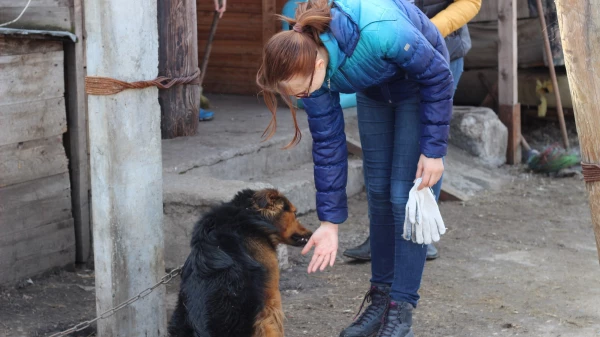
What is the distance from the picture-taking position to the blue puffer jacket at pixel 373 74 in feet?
9.36

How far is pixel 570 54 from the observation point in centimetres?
274

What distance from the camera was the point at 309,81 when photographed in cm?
283

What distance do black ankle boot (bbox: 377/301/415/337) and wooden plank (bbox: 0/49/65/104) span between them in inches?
89.8

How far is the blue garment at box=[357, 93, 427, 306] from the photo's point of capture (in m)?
3.33

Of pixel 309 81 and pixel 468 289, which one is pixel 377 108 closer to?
pixel 309 81

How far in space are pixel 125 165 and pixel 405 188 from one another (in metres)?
1.15

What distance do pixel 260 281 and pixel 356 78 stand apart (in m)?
0.92

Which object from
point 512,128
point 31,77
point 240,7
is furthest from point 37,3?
point 512,128

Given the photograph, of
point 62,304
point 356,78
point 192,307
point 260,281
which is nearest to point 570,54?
point 356,78

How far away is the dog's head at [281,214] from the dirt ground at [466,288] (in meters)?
0.49

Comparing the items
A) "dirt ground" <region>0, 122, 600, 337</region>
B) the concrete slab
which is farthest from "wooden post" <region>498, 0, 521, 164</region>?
the concrete slab

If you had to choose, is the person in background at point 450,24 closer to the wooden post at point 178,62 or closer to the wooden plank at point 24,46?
the wooden post at point 178,62

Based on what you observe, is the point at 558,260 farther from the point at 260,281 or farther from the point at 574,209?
the point at 260,281

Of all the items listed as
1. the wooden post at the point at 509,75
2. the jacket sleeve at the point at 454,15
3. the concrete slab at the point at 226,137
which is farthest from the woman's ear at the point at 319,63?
the wooden post at the point at 509,75
